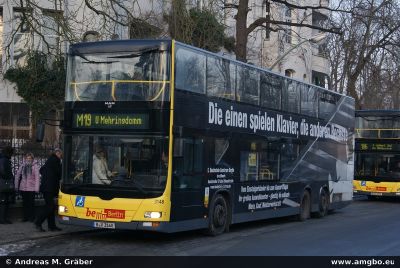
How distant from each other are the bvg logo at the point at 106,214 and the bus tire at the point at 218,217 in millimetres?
2279

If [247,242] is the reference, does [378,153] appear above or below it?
above

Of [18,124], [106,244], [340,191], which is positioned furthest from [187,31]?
[18,124]

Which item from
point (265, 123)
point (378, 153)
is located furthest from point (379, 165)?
point (265, 123)

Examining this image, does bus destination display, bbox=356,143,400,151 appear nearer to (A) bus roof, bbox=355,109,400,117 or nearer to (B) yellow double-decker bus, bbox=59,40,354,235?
(A) bus roof, bbox=355,109,400,117

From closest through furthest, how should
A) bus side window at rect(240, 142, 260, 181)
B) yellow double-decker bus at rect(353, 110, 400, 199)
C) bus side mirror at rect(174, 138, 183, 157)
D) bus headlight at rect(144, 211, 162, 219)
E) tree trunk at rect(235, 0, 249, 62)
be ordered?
bus headlight at rect(144, 211, 162, 219) → bus side mirror at rect(174, 138, 183, 157) → bus side window at rect(240, 142, 260, 181) → tree trunk at rect(235, 0, 249, 62) → yellow double-decker bus at rect(353, 110, 400, 199)

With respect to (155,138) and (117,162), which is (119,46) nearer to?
(155,138)

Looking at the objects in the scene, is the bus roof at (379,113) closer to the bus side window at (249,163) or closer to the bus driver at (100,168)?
the bus side window at (249,163)

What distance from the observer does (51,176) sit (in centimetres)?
1342

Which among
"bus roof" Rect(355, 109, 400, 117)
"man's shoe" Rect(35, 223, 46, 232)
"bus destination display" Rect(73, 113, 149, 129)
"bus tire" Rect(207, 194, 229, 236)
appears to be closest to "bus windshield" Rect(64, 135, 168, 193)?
"bus destination display" Rect(73, 113, 149, 129)

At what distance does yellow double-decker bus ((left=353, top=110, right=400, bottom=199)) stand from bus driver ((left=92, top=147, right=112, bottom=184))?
1699 cm

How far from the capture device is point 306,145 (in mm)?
18406

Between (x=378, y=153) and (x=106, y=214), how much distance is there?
17.2 metres

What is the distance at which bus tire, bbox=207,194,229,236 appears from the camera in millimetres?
13562

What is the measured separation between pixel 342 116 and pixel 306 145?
360 centimetres
